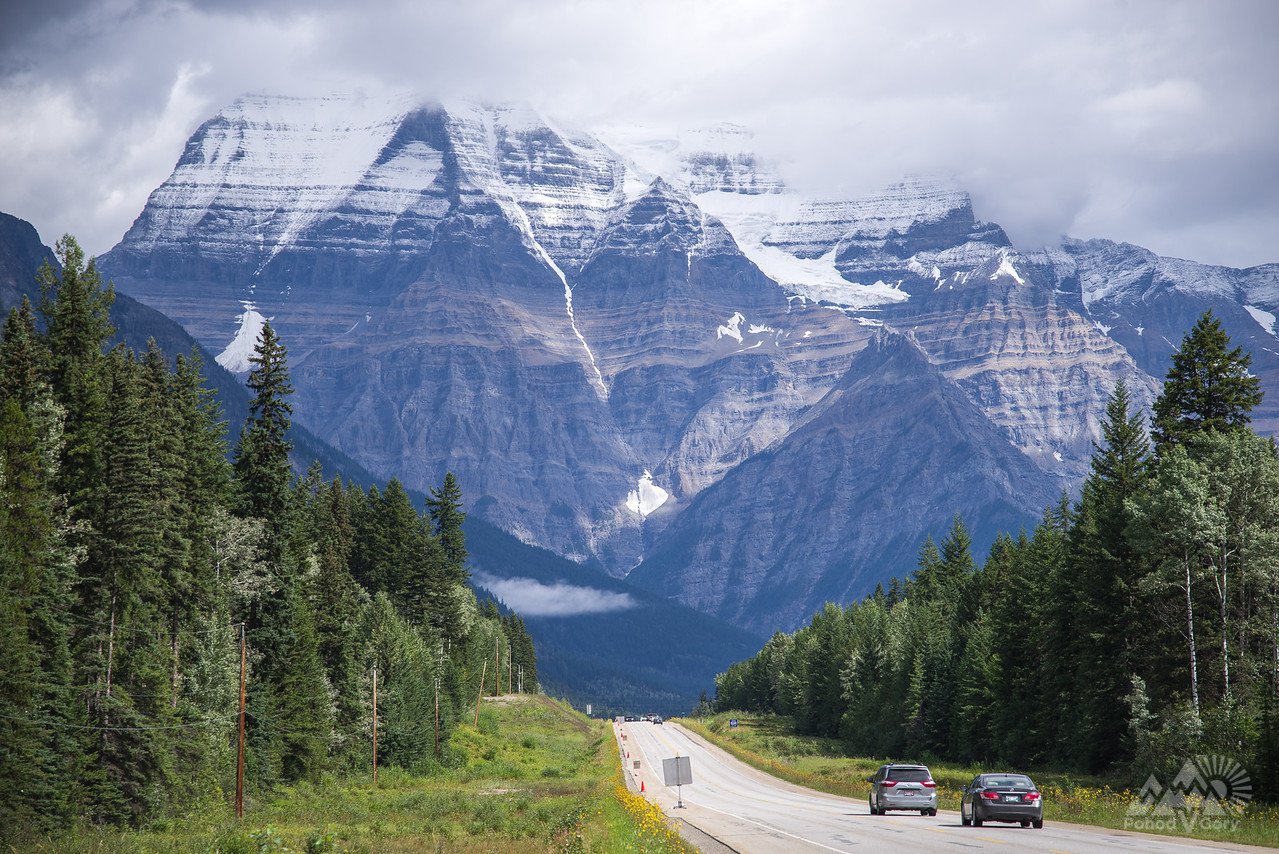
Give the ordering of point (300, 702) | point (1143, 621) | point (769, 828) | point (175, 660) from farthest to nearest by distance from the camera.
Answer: point (300, 702), point (1143, 621), point (175, 660), point (769, 828)

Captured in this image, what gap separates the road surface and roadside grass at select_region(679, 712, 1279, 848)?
52.2 inches

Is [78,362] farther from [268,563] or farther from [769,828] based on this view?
[769,828]

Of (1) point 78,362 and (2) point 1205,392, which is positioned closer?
(1) point 78,362

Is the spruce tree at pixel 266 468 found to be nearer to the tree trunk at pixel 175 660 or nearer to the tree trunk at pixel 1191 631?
the tree trunk at pixel 175 660

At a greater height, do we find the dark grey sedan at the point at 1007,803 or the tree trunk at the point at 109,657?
the tree trunk at the point at 109,657

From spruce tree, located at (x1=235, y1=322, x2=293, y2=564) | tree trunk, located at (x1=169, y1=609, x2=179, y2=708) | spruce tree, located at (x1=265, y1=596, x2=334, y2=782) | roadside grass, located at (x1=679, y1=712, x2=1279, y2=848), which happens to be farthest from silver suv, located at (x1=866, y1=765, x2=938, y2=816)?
spruce tree, located at (x1=235, y1=322, x2=293, y2=564)

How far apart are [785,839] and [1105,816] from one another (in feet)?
39.5

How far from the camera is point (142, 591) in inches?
Result: 2263

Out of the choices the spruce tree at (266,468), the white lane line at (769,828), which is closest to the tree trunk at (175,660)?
the spruce tree at (266,468)

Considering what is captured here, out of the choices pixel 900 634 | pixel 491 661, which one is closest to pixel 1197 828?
pixel 900 634

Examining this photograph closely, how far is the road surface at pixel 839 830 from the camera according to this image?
35781 mm

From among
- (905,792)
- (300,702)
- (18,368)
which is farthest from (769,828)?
(18,368)

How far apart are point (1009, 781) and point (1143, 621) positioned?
915 inches

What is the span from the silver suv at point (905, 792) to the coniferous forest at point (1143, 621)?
33.6ft
